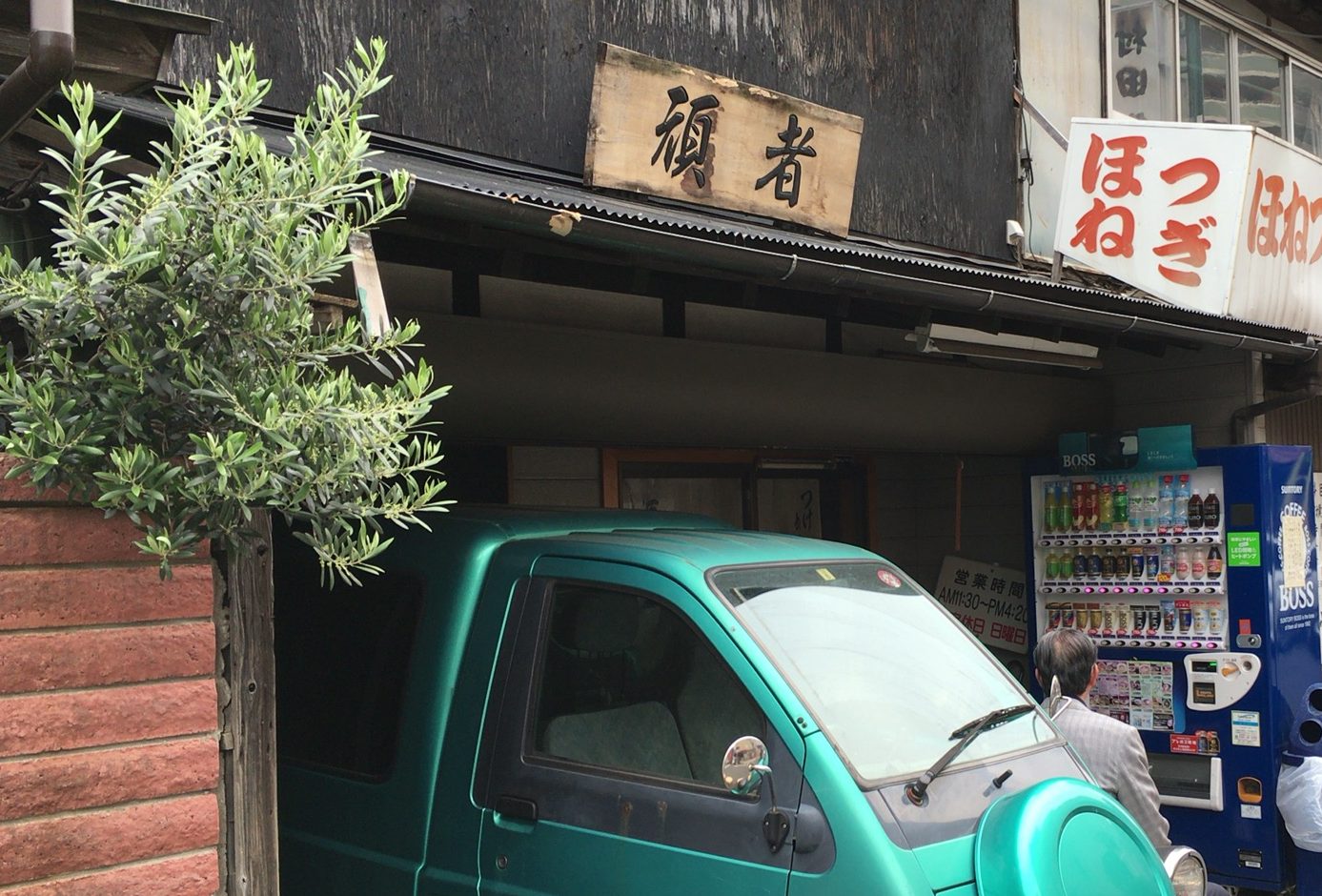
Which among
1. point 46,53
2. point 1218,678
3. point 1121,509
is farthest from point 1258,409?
point 46,53

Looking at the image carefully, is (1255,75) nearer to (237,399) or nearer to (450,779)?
(450,779)

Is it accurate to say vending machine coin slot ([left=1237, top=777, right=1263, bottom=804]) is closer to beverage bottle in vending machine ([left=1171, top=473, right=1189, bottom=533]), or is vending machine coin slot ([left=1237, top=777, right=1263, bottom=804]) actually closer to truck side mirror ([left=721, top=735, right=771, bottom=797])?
beverage bottle in vending machine ([left=1171, top=473, right=1189, bottom=533])

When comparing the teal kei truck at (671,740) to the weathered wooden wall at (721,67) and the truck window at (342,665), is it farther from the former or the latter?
the weathered wooden wall at (721,67)

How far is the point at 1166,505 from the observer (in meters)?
7.96

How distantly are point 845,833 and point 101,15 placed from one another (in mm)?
2810

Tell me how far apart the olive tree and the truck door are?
137cm

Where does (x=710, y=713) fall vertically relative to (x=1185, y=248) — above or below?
below

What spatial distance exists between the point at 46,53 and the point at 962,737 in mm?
2978

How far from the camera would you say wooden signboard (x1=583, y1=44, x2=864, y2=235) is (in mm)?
6430

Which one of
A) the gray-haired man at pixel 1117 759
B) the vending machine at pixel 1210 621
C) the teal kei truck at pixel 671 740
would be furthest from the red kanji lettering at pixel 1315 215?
the teal kei truck at pixel 671 740

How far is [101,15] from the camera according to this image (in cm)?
314

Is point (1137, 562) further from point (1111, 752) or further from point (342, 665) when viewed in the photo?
point (342, 665)

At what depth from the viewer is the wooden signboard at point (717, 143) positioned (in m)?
6.43

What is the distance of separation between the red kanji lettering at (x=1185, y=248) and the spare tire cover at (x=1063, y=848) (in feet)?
13.3
